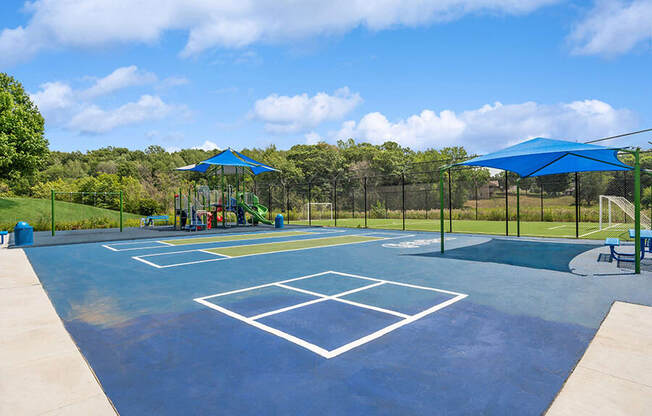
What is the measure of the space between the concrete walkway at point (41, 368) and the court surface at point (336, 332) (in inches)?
4.9

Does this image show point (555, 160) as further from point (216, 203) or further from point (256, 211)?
point (216, 203)

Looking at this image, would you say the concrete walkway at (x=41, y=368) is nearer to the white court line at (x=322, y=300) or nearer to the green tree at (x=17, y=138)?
the white court line at (x=322, y=300)

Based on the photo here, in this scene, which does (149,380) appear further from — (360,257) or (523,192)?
(523,192)

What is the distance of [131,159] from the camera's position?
59438 mm

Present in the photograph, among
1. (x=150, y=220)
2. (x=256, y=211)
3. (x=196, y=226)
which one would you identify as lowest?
(x=196, y=226)

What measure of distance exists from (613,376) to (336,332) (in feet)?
8.61

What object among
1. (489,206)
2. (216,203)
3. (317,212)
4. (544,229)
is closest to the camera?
(544,229)

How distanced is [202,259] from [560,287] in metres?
8.40

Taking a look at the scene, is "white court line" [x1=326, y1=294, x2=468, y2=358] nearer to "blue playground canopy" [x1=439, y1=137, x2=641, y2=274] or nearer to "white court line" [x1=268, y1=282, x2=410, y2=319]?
"white court line" [x1=268, y1=282, x2=410, y2=319]

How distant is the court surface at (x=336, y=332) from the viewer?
2855mm

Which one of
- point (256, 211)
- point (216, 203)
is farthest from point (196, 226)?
point (256, 211)

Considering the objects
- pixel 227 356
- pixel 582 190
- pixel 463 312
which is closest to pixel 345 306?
pixel 463 312

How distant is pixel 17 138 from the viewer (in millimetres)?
23234

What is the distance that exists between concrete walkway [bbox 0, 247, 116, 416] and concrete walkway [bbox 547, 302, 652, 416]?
3453mm
